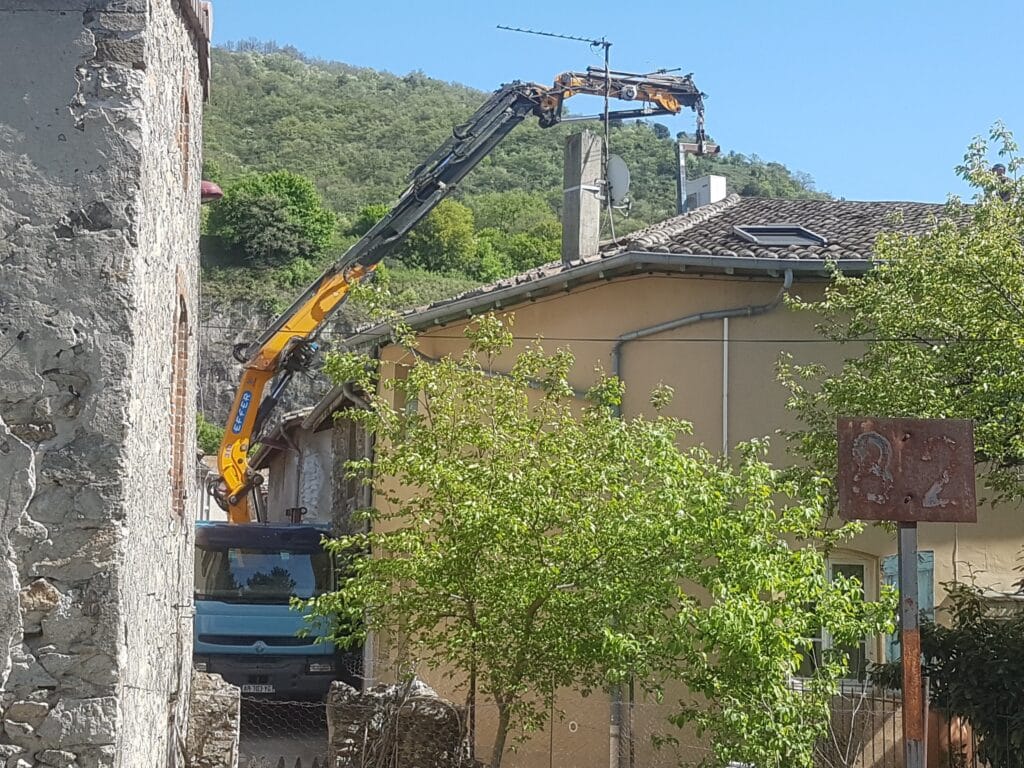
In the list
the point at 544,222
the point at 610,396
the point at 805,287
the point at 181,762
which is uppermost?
the point at 544,222

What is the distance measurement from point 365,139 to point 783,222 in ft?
169

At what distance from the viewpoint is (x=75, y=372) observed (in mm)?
5523

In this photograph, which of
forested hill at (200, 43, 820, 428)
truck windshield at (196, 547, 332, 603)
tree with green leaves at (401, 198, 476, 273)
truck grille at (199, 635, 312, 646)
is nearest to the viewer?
truck grille at (199, 635, 312, 646)

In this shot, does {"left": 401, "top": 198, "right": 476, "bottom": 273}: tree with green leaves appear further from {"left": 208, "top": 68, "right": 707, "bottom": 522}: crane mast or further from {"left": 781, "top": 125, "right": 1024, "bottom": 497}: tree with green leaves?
{"left": 781, "top": 125, "right": 1024, "bottom": 497}: tree with green leaves

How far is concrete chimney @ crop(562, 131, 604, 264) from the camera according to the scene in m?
16.5

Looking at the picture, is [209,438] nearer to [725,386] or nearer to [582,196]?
[582,196]

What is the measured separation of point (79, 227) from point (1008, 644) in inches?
323

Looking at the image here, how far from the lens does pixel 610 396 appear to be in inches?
400

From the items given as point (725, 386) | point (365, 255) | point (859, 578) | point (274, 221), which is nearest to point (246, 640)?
point (365, 255)

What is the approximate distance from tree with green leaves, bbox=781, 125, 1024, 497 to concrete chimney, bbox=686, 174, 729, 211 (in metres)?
9.73

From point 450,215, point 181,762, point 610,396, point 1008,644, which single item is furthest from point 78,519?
point 450,215

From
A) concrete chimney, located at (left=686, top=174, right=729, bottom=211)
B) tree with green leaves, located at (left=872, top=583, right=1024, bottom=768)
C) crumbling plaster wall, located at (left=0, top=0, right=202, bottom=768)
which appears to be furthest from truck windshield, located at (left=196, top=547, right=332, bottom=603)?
crumbling plaster wall, located at (left=0, top=0, right=202, bottom=768)

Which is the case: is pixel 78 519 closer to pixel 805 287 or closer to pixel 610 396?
pixel 610 396

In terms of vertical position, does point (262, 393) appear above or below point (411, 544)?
above
